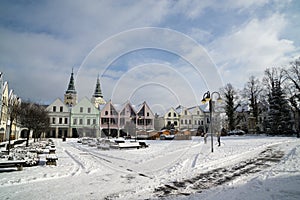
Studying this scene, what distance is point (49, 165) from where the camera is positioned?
33.2ft

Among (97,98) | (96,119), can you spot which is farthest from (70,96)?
(96,119)

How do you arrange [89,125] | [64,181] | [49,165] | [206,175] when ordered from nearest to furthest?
[64,181] → [206,175] → [49,165] → [89,125]

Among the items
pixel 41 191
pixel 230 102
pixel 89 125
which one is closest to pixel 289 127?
pixel 230 102

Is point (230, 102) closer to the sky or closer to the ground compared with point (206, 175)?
closer to the sky

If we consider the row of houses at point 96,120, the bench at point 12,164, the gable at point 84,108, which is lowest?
the bench at point 12,164

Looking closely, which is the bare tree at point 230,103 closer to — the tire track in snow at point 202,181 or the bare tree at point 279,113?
the bare tree at point 279,113

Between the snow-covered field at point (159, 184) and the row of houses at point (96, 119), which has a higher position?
the row of houses at point (96, 119)

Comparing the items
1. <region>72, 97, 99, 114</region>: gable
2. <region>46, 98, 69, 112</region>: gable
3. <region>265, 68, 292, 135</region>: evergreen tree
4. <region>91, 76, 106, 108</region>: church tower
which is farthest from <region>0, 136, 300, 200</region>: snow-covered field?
<region>91, 76, 106, 108</region>: church tower

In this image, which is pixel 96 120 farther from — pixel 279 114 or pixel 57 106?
pixel 279 114

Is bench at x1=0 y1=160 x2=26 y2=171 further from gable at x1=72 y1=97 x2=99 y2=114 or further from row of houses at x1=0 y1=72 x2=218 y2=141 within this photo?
gable at x1=72 y1=97 x2=99 y2=114

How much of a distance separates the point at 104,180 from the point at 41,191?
2.10 meters

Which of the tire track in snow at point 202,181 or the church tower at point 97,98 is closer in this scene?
the tire track in snow at point 202,181

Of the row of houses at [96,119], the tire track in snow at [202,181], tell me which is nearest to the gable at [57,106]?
the row of houses at [96,119]

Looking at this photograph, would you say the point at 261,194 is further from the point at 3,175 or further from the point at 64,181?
the point at 3,175
